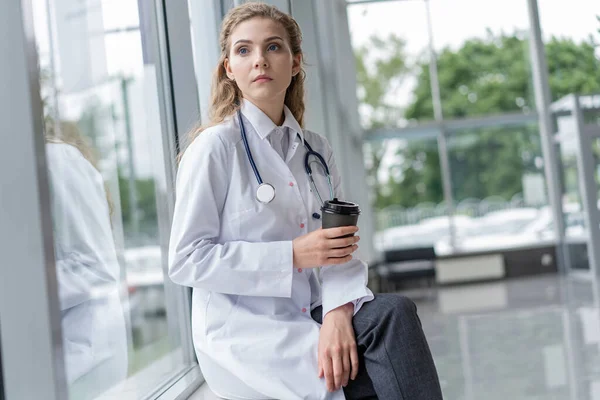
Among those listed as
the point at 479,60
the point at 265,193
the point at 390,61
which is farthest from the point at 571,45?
the point at 265,193

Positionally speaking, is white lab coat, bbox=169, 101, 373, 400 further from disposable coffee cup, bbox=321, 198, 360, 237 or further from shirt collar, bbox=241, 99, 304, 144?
disposable coffee cup, bbox=321, 198, 360, 237

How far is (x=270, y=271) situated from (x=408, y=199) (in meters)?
10.4

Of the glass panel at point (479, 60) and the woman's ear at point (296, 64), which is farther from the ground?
the glass panel at point (479, 60)

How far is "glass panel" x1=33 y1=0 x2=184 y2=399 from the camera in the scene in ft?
5.70

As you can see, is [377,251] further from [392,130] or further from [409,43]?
[409,43]

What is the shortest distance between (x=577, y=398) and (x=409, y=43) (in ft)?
31.0

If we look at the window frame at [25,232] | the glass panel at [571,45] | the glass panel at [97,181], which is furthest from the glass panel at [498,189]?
the window frame at [25,232]

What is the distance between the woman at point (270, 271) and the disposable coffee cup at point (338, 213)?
0.02 metres

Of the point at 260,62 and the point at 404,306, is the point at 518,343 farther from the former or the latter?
the point at 260,62

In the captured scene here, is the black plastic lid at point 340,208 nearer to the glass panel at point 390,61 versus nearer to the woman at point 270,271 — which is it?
the woman at point 270,271

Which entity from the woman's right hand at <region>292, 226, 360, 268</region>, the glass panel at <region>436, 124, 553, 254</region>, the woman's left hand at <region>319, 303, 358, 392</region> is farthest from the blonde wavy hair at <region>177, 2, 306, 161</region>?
the glass panel at <region>436, 124, 553, 254</region>

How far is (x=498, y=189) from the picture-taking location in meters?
11.7

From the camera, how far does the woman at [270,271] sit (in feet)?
4.99

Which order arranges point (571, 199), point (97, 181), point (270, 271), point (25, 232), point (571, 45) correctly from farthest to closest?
1. point (571, 45)
2. point (571, 199)
3. point (97, 181)
4. point (270, 271)
5. point (25, 232)
